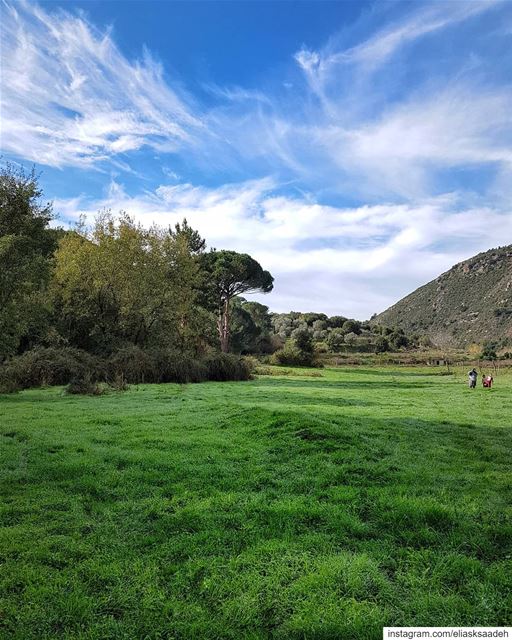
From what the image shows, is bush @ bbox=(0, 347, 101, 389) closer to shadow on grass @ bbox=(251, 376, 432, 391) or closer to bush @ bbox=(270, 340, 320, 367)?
shadow on grass @ bbox=(251, 376, 432, 391)

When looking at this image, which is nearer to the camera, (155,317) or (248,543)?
(248,543)

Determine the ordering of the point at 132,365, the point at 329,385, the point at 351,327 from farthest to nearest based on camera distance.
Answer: the point at 351,327
the point at 329,385
the point at 132,365

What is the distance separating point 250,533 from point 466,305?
334 feet

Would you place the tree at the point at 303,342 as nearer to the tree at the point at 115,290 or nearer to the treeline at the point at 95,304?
the treeline at the point at 95,304

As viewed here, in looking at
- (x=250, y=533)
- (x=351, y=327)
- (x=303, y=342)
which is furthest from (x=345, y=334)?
(x=250, y=533)

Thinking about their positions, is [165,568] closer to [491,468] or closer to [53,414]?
[491,468]

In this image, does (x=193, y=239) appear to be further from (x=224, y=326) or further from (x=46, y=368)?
(x=46, y=368)

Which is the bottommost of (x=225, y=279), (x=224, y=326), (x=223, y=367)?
(x=223, y=367)

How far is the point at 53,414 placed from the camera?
12.3 metres

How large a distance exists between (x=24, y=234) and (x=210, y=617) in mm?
17384

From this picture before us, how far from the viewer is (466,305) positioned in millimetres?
96125

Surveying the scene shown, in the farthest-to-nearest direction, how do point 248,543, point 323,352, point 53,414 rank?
point 323,352 < point 53,414 < point 248,543

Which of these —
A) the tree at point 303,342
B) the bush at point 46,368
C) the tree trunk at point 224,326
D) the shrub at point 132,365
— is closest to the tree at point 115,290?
the shrub at point 132,365

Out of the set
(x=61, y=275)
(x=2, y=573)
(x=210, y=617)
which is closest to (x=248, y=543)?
(x=210, y=617)
